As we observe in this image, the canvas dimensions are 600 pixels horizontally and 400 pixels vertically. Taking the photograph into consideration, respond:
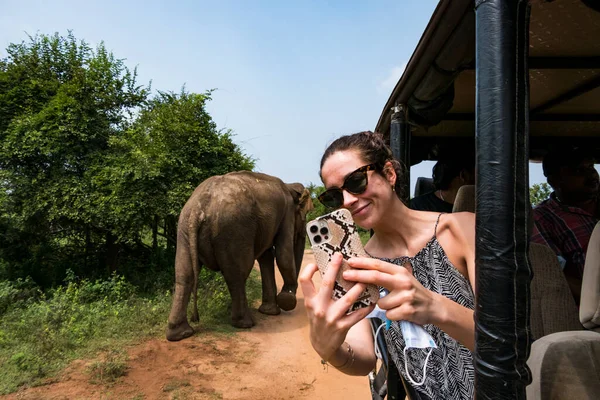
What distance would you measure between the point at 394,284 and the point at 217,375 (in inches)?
164

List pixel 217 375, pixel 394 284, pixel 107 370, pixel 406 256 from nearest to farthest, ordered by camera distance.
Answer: pixel 394 284, pixel 406 256, pixel 107 370, pixel 217 375

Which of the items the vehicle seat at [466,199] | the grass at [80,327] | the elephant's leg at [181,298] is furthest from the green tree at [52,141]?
the vehicle seat at [466,199]

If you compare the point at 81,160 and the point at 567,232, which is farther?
the point at 81,160

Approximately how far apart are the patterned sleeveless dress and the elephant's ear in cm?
644

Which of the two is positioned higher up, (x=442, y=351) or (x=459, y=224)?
(x=459, y=224)

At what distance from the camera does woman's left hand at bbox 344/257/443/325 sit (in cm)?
93

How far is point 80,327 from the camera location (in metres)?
5.27

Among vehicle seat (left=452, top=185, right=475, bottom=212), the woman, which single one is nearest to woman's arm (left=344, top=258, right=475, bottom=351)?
the woman

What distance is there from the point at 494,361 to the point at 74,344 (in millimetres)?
5288

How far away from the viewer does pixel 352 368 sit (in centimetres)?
145

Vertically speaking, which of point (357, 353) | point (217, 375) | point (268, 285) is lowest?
point (217, 375)

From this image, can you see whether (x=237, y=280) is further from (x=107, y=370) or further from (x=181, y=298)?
(x=107, y=370)

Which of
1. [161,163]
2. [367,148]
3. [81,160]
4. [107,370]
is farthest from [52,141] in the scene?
[367,148]

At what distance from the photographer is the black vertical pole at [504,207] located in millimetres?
968
